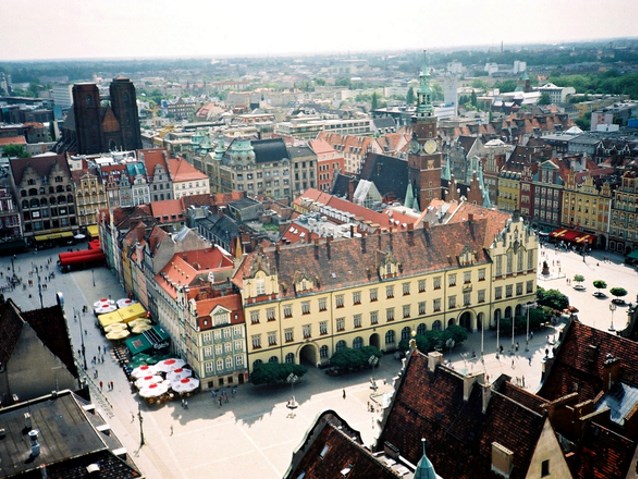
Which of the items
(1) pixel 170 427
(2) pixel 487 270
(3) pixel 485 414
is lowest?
(1) pixel 170 427

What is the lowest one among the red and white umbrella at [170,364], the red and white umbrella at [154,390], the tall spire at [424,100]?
the red and white umbrella at [154,390]

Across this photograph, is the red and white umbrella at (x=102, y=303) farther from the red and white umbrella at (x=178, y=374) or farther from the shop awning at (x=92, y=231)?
the shop awning at (x=92, y=231)

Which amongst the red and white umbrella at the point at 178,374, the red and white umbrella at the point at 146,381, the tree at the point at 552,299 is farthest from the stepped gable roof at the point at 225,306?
the tree at the point at 552,299

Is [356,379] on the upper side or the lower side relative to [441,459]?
lower

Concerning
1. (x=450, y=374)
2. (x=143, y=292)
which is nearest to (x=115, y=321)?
(x=143, y=292)

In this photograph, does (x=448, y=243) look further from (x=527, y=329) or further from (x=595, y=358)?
(x=595, y=358)

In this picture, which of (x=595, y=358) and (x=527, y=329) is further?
(x=527, y=329)

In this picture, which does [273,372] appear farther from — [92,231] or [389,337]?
[92,231]
